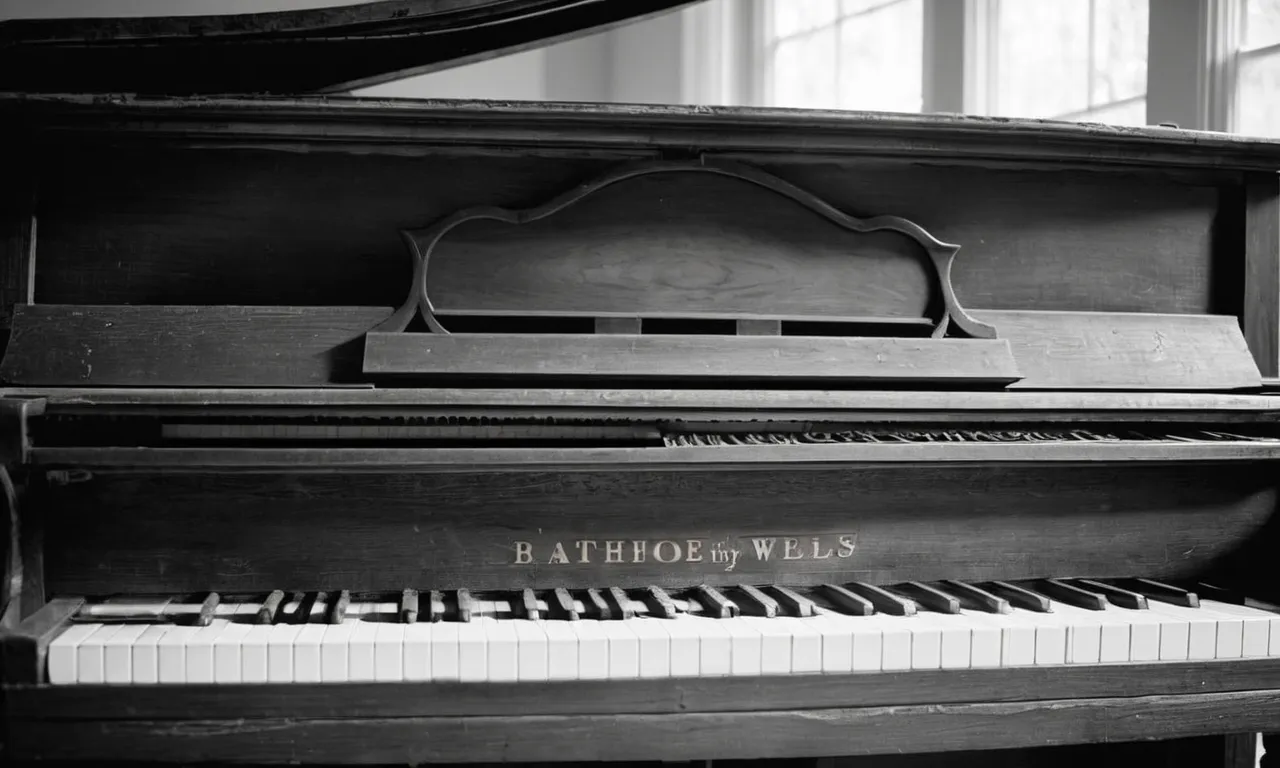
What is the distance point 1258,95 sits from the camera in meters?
3.15

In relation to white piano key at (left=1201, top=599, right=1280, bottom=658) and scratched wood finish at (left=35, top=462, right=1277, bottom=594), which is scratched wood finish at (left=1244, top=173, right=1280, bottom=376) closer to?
scratched wood finish at (left=35, top=462, right=1277, bottom=594)

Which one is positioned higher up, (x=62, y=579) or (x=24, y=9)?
(x=24, y=9)

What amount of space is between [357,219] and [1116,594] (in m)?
1.56

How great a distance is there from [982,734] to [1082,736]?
171mm

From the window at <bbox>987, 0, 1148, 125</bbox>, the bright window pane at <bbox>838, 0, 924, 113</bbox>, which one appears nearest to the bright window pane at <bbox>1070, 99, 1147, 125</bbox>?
the window at <bbox>987, 0, 1148, 125</bbox>

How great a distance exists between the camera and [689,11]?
580cm

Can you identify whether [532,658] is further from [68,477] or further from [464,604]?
[68,477]

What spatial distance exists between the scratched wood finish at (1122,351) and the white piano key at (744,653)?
776mm

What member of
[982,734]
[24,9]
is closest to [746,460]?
[982,734]

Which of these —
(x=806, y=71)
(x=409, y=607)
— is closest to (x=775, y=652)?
(x=409, y=607)

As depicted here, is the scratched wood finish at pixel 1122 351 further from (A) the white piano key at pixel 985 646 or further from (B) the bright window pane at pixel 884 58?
(B) the bright window pane at pixel 884 58

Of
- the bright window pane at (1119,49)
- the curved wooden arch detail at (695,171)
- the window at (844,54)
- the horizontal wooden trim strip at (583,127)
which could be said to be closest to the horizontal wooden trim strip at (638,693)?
the curved wooden arch detail at (695,171)

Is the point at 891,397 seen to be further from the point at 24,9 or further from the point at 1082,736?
the point at 24,9

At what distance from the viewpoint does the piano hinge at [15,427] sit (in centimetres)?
149
